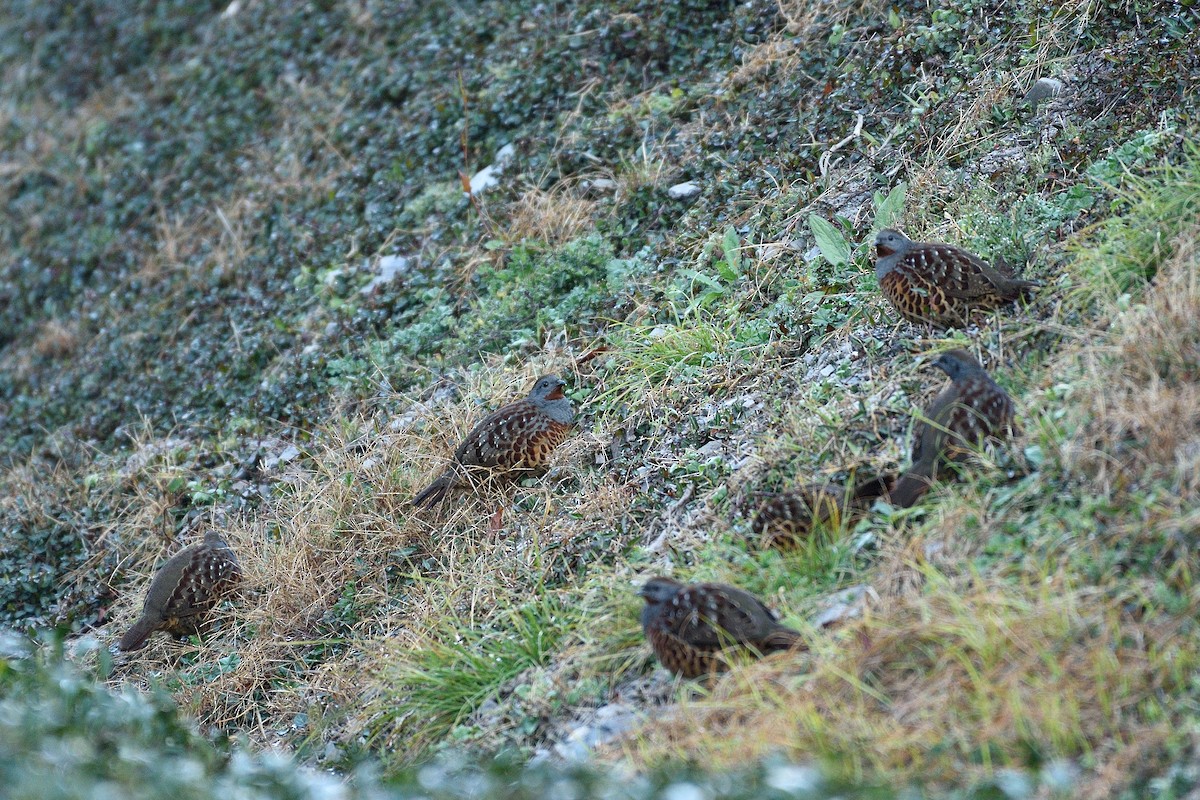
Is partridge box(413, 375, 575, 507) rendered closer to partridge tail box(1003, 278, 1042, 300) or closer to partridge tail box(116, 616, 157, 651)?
partridge tail box(116, 616, 157, 651)

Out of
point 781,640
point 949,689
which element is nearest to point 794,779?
point 949,689

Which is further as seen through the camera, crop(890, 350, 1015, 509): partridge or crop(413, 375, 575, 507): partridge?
crop(413, 375, 575, 507): partridge

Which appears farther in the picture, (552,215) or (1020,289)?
(552,215)

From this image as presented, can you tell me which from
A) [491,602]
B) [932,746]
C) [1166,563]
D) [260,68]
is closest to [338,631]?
[491,602]

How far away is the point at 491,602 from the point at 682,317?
2.12 metres

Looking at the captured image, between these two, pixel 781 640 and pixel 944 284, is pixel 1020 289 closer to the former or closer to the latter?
pixel 944 284

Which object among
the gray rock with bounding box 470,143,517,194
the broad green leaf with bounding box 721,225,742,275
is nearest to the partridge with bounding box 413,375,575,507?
the broad green leaf with bounding box 721,225,742,275

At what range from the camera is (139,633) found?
241 inches

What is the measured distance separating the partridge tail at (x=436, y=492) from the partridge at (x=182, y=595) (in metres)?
1.16

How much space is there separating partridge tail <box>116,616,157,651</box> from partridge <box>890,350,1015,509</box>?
411 centimetres

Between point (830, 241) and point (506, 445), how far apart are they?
7.08ft

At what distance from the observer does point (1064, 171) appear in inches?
231

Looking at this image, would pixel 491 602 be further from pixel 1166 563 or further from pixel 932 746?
pixel 1166 563

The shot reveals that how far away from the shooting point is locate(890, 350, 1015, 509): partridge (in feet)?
15.0
